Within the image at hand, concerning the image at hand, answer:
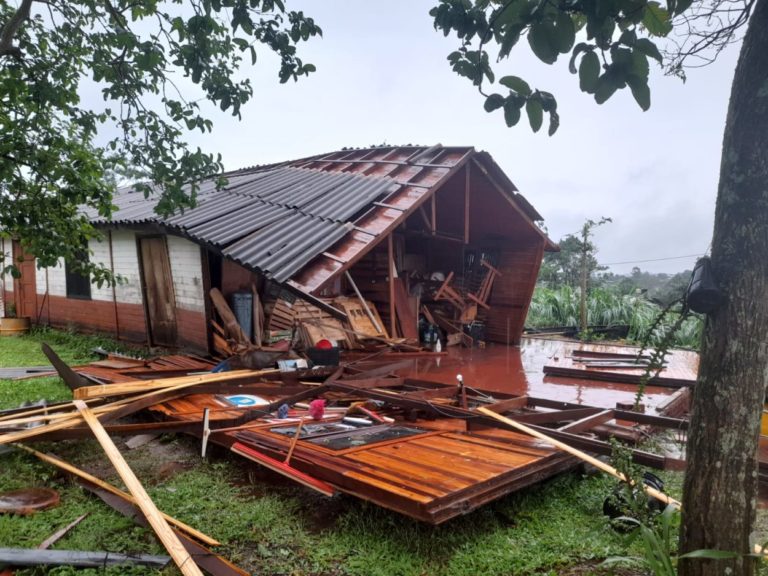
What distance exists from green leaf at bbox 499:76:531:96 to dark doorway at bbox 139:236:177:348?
7933mm

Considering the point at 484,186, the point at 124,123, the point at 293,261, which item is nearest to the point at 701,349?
the point at 293,261

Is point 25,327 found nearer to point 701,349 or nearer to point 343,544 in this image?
point 343,544

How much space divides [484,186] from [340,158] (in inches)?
133

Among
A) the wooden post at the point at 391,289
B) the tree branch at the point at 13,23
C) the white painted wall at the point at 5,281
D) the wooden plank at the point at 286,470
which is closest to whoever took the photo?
the wooden plank at the point at 286,470

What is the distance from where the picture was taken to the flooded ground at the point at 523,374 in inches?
253

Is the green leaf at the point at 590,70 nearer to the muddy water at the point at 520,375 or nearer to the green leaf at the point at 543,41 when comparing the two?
the green leaf at the point at 543,41

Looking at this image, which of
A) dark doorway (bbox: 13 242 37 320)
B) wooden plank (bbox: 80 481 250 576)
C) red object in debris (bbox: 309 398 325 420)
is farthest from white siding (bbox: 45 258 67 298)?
Answer: wooden plank (bbox: 80 481 250 576)

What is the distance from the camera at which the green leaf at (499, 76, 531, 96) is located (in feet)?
6.06

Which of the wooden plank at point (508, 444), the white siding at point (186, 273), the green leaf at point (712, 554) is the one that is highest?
the white siding at point (186, 273)

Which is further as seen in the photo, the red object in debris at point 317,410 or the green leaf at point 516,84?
the red object in debris at point 317,410

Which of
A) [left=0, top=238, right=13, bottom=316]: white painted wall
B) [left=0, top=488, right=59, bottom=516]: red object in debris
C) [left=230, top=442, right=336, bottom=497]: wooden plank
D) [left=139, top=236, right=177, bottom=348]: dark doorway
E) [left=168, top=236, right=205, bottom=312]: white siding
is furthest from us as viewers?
[left=0, top=238, right=13, bottom=316]: white painted wall

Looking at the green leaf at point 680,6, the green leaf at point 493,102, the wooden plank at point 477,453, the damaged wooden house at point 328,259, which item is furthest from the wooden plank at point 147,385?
the green leaf at point 680,6

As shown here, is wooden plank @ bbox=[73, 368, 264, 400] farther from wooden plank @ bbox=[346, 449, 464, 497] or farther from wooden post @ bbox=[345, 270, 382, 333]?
wooden post @ bbox=[345, 270, 382, 333]

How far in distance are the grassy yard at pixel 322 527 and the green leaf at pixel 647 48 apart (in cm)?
235
